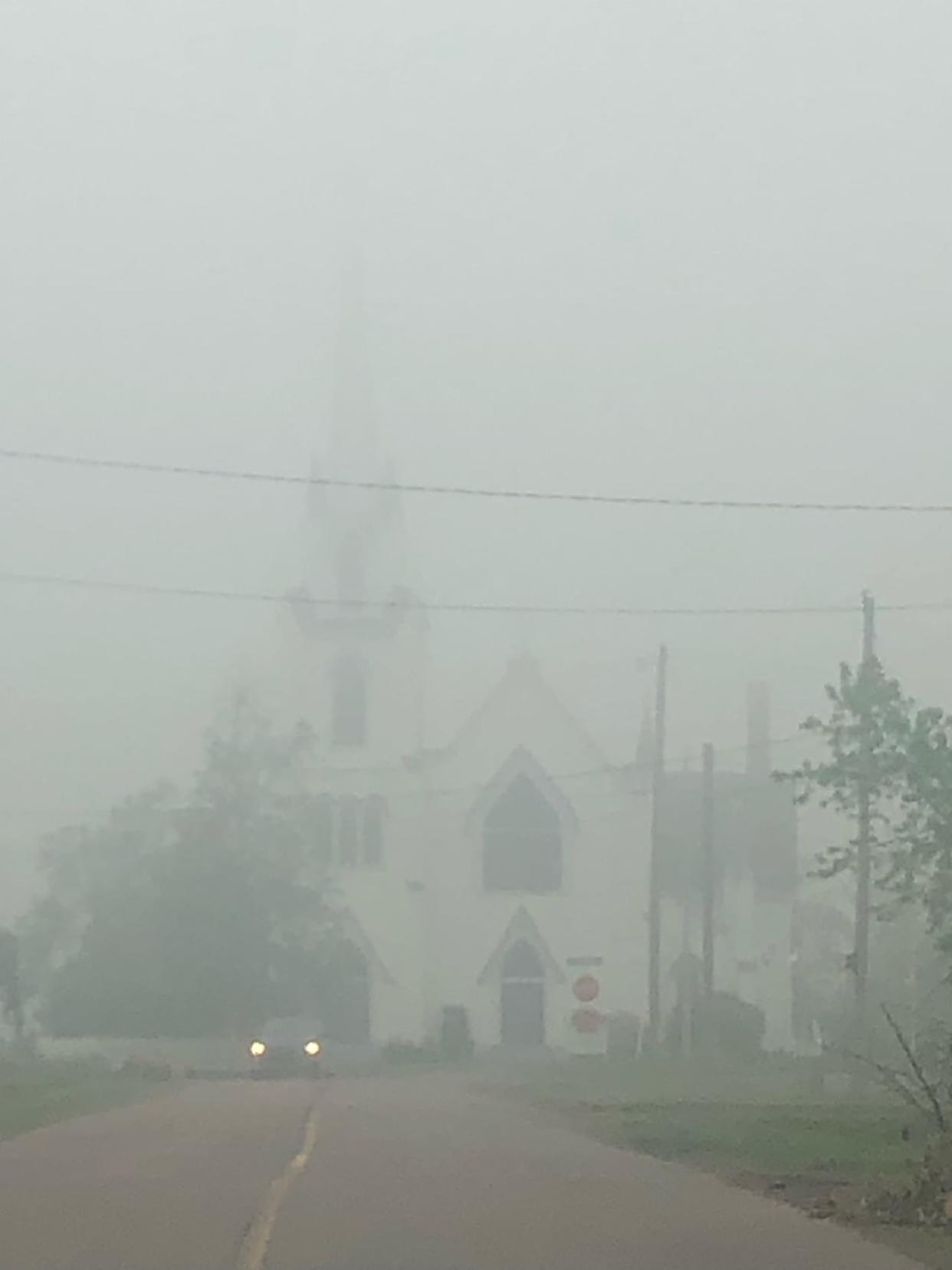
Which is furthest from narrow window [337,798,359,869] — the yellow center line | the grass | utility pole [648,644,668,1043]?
the yellow center line

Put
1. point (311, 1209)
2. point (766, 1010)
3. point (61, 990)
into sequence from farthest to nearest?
point (766, 1010)
point (61, 990)
point (311, 1209)

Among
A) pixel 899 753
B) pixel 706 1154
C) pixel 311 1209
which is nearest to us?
pixel 311 1209

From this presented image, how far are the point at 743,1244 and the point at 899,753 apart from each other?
16639mm

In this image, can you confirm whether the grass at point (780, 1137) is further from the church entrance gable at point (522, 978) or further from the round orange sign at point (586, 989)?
the church entrance gable at point (522, 978)

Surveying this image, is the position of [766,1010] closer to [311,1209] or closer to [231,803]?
[231,803]

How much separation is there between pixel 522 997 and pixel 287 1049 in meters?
16.1

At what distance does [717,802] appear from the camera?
250ft

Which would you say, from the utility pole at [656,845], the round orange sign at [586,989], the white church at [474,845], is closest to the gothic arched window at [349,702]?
the white church at [474,845]

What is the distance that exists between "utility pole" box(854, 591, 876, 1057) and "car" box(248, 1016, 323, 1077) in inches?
666

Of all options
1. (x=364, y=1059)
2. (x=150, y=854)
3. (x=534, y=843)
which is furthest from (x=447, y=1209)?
(x=534, y=843)

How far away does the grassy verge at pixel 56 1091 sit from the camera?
27.7 m

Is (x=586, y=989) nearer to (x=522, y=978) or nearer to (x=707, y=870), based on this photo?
(x=707, y=870)

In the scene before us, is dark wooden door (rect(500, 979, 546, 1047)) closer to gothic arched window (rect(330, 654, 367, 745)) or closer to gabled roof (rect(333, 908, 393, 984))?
gabled roof (rect(333, 908, 393, 984))

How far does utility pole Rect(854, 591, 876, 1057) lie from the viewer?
32287 millimetres
